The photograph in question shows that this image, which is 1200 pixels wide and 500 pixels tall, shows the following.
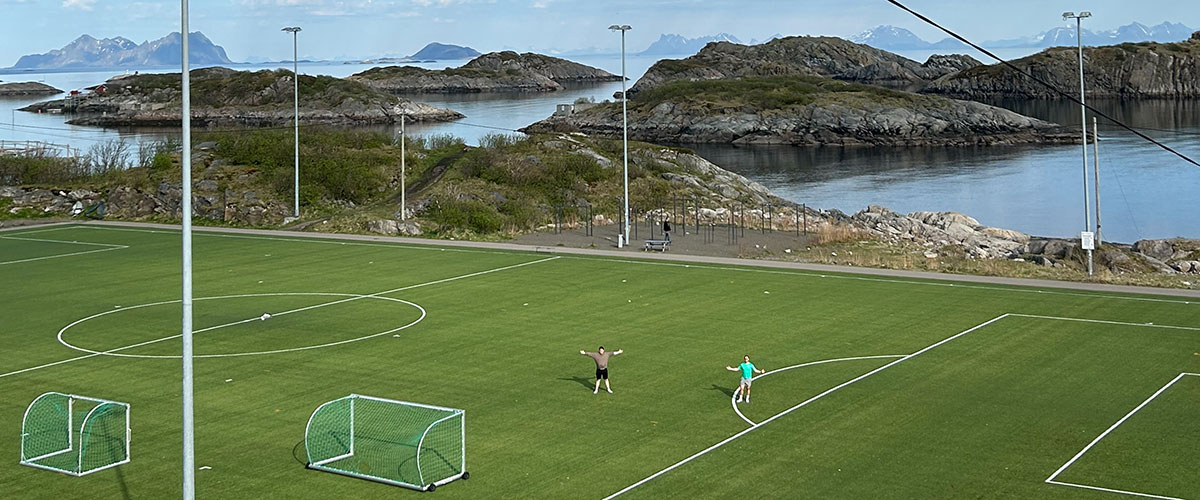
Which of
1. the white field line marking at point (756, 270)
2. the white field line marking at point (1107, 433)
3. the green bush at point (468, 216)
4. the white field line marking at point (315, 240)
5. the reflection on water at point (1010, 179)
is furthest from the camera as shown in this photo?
the reflection on water at point (1010, 179)

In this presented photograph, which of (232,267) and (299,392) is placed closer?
(299,392)

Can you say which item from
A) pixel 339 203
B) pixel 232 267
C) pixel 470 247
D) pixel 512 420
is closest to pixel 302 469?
pixel 512 420

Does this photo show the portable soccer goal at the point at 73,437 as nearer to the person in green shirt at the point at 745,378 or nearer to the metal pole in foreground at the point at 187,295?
the metal pole in foreground at the point at 187,295

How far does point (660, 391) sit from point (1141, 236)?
64892 mm

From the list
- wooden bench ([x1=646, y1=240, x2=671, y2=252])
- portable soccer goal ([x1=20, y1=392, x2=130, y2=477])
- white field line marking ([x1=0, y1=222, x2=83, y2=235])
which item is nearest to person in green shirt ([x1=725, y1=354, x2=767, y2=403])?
portable soccer goal ([x1=20, y1=392, x2=130, y2=477])

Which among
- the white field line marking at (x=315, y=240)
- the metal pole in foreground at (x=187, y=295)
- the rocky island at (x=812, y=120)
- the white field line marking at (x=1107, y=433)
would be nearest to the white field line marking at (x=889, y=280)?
the white field line marking at (x=315, y=240)

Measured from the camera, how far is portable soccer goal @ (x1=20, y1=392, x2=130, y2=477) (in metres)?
24.3

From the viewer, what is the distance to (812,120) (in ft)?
543

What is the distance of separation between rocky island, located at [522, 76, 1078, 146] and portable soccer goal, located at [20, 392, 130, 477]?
139 m

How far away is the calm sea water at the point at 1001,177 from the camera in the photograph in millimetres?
95312

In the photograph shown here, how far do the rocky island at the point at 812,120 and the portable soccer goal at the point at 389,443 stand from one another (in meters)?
137

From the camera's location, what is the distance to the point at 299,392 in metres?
30.2

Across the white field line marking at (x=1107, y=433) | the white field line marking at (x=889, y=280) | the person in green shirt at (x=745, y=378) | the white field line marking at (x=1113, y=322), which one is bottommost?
the white field line marking at (x=1107, y=433)

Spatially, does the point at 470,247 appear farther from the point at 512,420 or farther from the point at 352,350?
the point at 512,420
